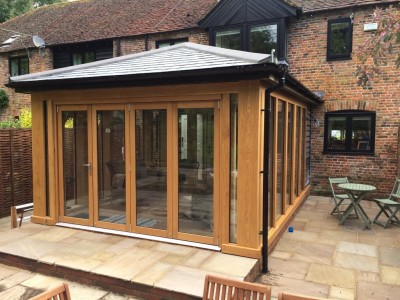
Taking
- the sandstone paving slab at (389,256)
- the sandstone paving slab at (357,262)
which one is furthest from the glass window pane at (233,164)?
the sandstone paving slab at (389,256)

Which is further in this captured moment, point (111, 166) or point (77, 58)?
point (77, 58)

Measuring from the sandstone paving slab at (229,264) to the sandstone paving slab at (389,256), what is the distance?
79.4 inches

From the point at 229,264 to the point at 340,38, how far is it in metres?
7.34

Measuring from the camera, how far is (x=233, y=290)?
2426mm

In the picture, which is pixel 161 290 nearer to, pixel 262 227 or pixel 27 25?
pixel 262 227

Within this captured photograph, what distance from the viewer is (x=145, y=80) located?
4.79m

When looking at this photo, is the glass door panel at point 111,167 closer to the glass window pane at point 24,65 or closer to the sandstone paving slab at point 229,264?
the sandstone paving slab at point 229,264

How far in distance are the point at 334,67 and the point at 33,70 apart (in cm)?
1130

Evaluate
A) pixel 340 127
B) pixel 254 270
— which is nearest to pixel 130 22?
pixel 340 127

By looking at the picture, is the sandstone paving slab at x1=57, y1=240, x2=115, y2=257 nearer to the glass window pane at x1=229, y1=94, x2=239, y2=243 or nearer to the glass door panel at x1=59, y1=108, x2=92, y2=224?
the glass door panel at x1=59, y1=108, x2=92, y2=224

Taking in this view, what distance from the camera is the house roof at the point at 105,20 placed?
11.6 metres

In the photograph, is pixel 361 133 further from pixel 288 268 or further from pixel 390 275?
pixel 288 268

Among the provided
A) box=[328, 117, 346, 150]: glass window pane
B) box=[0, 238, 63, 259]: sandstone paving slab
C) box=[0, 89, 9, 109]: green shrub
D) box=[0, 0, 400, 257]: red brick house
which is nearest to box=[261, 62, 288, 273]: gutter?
box=[0, 0, 400, 257]: red brick house

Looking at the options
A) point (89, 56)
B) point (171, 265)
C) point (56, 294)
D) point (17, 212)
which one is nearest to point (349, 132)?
point (171, 265)
